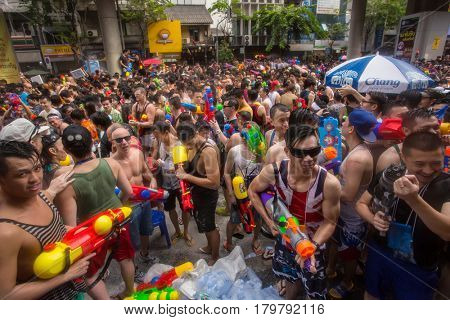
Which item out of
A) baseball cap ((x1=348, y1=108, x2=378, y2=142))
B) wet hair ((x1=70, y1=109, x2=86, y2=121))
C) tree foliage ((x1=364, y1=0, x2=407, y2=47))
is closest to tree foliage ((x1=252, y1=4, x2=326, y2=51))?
tree foliage ((x1=364, y1=0, x2=407, y2=47))

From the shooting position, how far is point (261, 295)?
2559 millimetres

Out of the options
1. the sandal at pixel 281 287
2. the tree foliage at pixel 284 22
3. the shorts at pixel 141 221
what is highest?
the tree foliage at pixel 284 22

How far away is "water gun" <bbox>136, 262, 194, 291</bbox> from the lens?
2738 mm

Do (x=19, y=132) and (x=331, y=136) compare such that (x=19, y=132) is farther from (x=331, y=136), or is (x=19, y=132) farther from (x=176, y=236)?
(x=331, y=136)

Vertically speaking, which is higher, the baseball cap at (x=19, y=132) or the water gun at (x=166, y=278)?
the baseball cap at (x=19, y=132)

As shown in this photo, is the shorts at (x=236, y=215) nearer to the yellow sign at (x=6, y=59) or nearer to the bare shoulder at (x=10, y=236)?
the bare shoulder at (x=10, y=236)

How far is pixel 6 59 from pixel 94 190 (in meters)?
17.0

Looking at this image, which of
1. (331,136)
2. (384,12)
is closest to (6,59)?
(331,136)

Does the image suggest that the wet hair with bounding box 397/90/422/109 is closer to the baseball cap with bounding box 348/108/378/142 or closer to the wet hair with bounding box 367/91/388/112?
the wet hair with bounding box 367/91/388/112

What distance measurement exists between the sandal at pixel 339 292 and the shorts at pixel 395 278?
0.84 meters

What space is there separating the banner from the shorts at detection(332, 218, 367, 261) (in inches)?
751

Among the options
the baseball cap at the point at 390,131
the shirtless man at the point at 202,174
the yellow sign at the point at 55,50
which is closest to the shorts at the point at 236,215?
the shirtless man at the point at 202,174

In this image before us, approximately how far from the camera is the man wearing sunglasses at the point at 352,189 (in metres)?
2.36

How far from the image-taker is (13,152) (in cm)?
156
